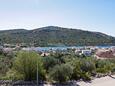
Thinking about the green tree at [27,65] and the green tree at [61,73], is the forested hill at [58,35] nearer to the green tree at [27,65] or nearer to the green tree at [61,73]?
the green tree at [27,65]

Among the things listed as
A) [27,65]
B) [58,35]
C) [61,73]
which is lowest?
[61,73]

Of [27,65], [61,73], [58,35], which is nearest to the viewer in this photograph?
[61,73]

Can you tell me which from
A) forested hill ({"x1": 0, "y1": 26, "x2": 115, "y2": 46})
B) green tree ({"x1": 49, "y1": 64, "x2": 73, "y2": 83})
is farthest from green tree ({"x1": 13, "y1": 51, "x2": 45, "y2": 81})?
forested hill ({"x1": 0, "y1": 26, "x2": 115, "y2": 46})

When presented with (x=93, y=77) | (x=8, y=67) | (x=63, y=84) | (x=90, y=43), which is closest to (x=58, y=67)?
(x=63, y=84)

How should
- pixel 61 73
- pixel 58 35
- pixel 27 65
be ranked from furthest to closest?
pixel 58 35
pixel 27 65
pixel 61 73

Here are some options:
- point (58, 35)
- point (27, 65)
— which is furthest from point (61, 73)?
point (58, 35)

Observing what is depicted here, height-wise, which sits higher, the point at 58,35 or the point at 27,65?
the point at 58,35

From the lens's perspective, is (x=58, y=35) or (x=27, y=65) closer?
(x=27, y=65)

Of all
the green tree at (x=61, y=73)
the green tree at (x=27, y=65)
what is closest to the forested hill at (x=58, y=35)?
the green tree at (x=27, y=65)

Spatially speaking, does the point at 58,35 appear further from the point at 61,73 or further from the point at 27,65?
the point at 61,73

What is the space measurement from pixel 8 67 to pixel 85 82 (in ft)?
44.7

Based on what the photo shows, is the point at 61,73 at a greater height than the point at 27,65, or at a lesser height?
lesser

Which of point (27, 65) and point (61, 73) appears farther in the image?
point (27, 65)

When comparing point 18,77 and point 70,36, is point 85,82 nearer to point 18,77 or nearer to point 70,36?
point 18,77
